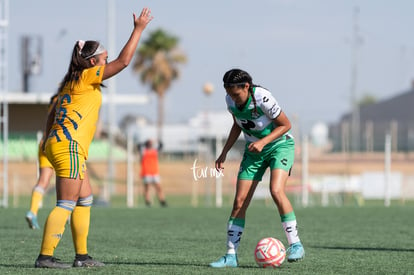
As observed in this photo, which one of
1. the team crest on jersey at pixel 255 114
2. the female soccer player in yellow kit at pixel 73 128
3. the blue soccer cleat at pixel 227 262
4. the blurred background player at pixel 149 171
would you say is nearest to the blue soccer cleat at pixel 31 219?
the female soccer player in yellow kit at pixel 73 128

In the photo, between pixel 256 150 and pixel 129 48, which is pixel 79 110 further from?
pixel 256 150

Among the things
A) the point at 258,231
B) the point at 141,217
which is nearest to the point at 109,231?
the point at 258,231

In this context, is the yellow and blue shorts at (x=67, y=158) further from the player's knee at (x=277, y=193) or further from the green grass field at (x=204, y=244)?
the player's knee at (x=277, y=193)

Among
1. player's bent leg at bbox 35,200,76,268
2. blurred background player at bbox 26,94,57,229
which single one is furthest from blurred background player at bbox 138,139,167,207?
player's bent leg at bbox 35,200,76,268

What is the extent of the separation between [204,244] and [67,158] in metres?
3.91

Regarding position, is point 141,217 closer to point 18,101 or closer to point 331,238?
point 331,238

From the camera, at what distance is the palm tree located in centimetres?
6700

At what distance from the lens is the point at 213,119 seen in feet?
228

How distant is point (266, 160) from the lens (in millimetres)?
9047

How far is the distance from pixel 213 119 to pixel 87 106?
201 ft

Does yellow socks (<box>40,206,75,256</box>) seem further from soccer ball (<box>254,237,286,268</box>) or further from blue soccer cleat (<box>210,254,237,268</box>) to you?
soccer ball (<box>254,237,286,268</box>)

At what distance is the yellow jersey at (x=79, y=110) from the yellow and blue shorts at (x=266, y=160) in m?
1.62

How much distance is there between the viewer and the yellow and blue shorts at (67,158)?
814cm

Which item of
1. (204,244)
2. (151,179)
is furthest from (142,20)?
(151,179)
